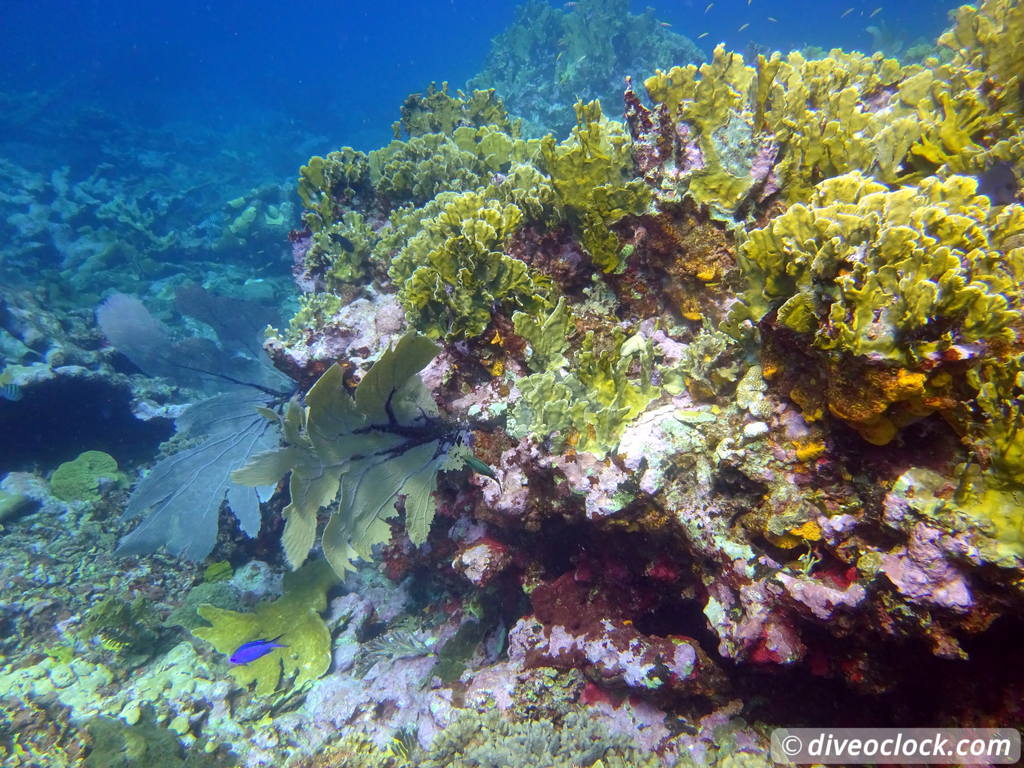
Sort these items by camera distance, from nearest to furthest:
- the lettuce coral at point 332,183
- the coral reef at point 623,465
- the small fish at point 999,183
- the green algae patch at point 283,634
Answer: the coral reef at point 623,465 → the small fish at point 999,183 → the green algae patch at point 283,634 → the lettuce coral at point 332,183

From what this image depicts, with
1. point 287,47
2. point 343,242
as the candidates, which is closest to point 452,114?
point 343,242

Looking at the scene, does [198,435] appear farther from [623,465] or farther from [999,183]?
[999,183]

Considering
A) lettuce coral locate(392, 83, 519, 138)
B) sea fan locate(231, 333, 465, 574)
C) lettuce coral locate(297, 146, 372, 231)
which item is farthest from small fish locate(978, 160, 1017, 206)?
lettuce coral locate(392, 83, 519, 138)

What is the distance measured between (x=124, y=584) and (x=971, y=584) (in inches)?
306

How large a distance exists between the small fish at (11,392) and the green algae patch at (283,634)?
4573 millimetres

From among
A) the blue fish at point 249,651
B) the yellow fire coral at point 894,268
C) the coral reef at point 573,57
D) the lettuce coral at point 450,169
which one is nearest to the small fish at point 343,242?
the lettuce coral at point 450,169

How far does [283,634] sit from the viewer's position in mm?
5004

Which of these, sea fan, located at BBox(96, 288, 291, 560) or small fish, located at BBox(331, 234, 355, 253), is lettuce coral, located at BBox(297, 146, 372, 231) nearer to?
small fish, located at BBox(331, 234, 355, 253)

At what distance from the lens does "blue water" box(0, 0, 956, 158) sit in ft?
108

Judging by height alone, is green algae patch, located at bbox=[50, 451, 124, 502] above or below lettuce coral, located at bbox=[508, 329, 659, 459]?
below

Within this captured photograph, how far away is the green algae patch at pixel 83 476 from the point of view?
21.9 ft

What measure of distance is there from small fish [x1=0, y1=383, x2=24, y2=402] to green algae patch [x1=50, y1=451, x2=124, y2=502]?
3.58 ft

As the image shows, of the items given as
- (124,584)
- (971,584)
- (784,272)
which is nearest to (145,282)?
(124,584)

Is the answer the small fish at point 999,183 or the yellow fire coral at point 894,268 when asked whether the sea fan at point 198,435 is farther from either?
the small fish at point 999,183
